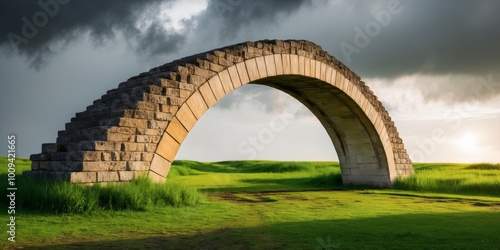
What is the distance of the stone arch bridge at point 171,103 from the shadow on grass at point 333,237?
2.19 meters

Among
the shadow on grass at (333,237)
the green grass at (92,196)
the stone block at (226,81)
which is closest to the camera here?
the shadow on grass at (333,237)

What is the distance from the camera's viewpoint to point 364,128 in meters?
13.6

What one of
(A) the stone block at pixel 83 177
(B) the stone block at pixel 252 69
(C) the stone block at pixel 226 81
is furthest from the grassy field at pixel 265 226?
(B) the stone block at pixel 252 69

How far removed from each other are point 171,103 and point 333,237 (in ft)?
12.6

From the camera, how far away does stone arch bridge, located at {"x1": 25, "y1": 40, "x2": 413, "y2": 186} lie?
7039 millimetres

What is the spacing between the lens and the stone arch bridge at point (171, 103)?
7039mm

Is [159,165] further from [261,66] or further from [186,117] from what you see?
[261,66]

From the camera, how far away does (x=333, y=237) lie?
5316 millimetres

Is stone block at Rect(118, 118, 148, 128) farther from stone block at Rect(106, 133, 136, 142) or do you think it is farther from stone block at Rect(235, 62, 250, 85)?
stone block at Rect(235, 62, 250, 85)

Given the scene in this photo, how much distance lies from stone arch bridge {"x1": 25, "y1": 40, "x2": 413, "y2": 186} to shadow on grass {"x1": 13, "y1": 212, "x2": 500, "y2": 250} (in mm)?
2190

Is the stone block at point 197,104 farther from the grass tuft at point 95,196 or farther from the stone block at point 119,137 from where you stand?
the grass tuft at point 95,196

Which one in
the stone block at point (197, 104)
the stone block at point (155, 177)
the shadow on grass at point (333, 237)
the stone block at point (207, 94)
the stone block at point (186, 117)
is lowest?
the shadow on grass at point (333, 237)

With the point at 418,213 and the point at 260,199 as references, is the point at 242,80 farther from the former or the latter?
the point at 418,213

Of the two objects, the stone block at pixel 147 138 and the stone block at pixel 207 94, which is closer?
the stone block at pixel 147 138
